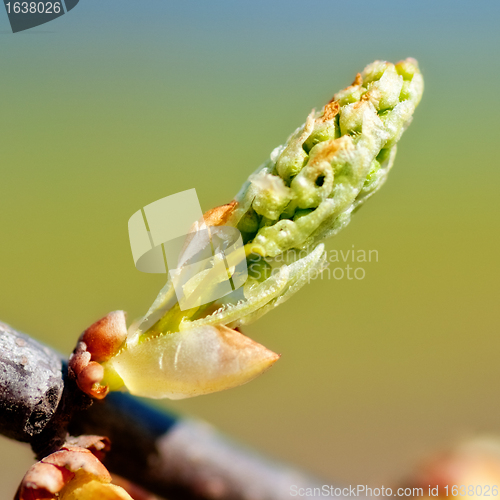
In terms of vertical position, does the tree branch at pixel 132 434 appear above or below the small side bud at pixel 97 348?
below

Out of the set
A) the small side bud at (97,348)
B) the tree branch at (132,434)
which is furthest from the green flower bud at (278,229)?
the tree branch at (132,434)

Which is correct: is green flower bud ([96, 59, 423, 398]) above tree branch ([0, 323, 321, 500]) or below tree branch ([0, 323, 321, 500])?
above

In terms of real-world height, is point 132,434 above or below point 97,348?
below

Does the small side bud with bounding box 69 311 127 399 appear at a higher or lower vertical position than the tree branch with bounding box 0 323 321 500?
higher

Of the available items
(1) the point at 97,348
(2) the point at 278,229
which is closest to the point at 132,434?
(1) the point at 97,348

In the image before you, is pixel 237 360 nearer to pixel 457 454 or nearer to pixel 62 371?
pixel 62 371

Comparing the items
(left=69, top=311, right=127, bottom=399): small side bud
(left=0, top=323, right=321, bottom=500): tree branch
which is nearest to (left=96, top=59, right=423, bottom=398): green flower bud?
(left=69, top=311, right=127, bottom=399): small side bud

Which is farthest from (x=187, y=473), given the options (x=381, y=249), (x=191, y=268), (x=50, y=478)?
(x=381, y=249)

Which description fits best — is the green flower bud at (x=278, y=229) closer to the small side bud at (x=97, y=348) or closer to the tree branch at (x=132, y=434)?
the small side bud at (x=97, y=348)

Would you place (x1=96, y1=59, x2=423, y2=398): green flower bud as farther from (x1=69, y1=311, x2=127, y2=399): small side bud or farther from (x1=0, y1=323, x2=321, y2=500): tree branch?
(x1=0, y1=323, x2=321, y2=500): tree branch

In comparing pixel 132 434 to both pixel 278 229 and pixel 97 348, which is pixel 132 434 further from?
pixel 278 229

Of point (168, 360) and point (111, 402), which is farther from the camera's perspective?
point (111, 402)
